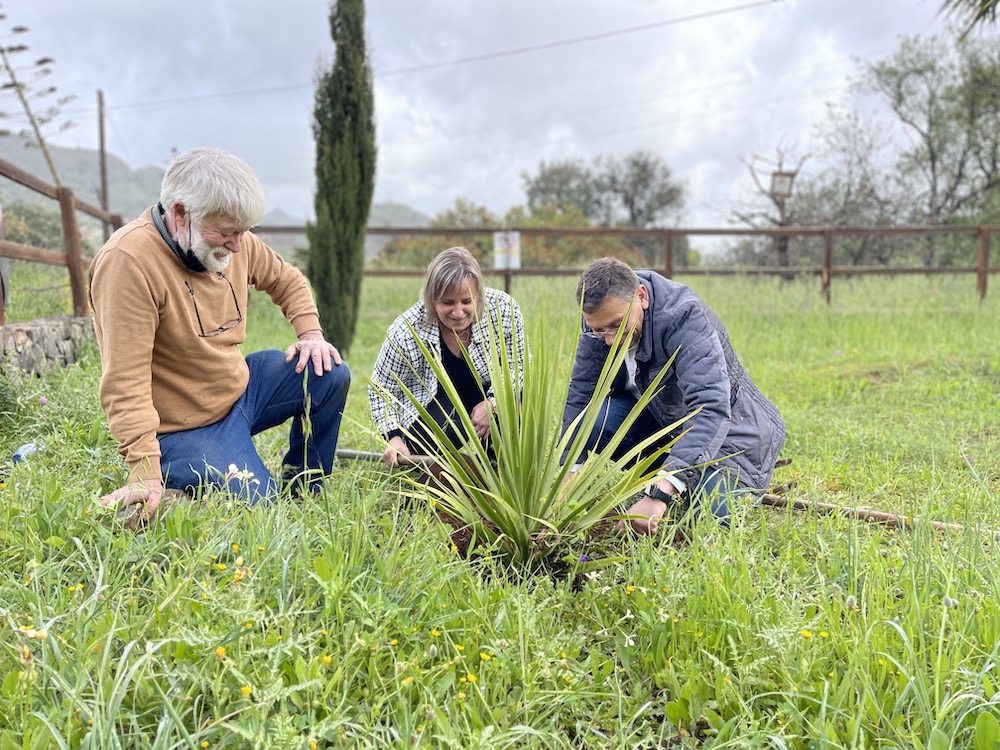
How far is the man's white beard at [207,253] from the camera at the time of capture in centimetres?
229

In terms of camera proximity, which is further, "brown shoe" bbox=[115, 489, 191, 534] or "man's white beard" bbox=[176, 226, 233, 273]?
"man's white beard" bbox=[176, 226, 233, 273]

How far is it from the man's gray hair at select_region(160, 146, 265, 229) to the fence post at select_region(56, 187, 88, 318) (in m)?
4.34

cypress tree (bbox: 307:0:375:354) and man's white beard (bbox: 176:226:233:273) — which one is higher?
cypress tree (bbox: 307:0:375:354)

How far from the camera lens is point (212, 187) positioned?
7.08ft

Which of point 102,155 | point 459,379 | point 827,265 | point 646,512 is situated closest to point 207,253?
point 459,379

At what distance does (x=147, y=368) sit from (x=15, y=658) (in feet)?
3.43

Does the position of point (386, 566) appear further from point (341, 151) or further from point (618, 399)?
point (341, 151)

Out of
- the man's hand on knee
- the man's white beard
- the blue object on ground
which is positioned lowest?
the man's hand on knee

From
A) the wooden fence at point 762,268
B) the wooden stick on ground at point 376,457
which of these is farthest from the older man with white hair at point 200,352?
the wooden fence at point 762,268

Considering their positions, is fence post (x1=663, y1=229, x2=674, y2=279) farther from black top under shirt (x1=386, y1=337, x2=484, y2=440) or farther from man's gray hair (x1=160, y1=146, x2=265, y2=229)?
man's gray hair (x1=160, y1=146, x2=265, y2=229)

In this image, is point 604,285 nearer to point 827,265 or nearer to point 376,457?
point 376,457

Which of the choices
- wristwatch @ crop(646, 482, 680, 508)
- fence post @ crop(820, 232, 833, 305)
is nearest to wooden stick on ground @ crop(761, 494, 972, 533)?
wristwatch @ crop(646, 482, 680, 508)

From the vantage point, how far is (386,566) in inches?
67.7

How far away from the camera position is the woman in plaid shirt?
278cm
